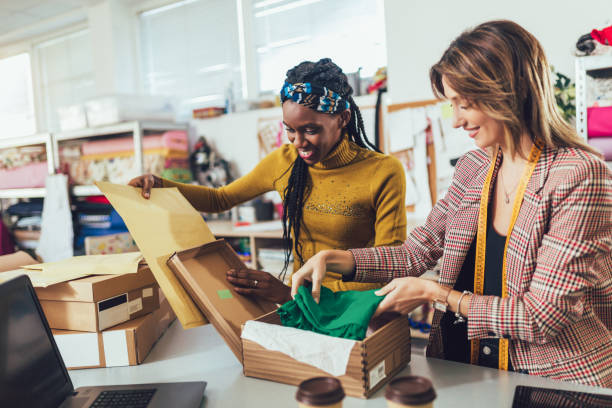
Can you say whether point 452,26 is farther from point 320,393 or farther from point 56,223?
A: point 56,223

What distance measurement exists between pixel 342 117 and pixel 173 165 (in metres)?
2.12

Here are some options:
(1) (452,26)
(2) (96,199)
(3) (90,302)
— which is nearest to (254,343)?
(3) (90,302)

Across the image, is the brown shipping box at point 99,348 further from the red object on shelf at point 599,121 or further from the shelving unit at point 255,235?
the red object on shelf at point 599,121

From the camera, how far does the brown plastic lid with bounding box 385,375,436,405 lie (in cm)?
55

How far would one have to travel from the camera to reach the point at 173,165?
3316mm

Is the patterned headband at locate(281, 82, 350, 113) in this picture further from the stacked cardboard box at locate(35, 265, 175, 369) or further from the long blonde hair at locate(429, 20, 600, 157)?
the stacked cardboard box at locate(35, 265, 175, 369)

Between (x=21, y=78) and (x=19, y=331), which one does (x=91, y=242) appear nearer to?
(x=19, y=331)

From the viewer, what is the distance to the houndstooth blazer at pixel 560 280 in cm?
89

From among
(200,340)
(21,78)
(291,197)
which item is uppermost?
(21,78)

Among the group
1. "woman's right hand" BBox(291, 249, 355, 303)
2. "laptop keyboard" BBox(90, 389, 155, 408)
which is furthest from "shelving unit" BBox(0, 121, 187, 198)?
"laptop keyboard" BBox(90, 389, 155, 408)

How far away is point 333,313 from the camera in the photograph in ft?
3.31

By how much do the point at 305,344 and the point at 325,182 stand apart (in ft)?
2.31

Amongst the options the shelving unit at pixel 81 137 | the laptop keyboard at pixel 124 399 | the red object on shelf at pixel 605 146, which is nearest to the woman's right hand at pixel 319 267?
the laptop keyboard at pixel 124 399

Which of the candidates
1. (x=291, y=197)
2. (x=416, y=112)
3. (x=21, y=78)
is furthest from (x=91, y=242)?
(x=21, y=78)
